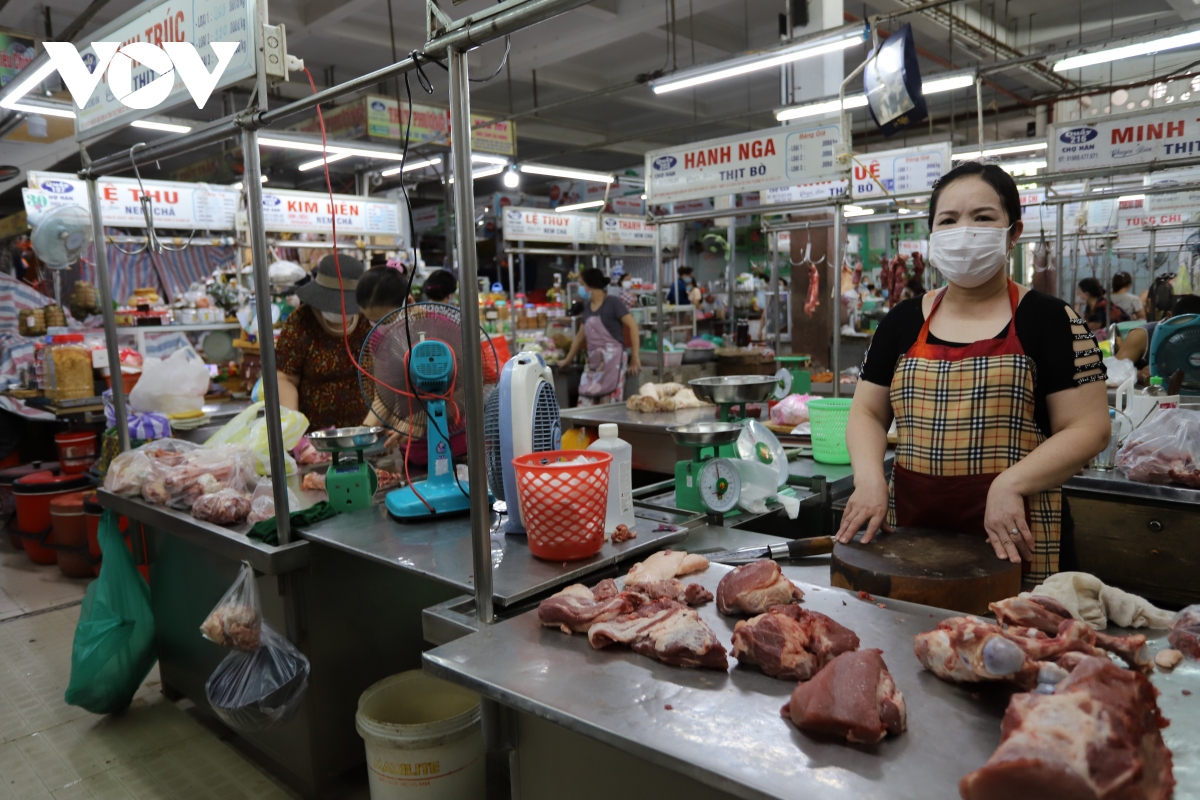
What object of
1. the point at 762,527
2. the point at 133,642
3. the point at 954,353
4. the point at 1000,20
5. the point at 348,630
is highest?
the point at 1000,20

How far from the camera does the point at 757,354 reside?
866 centimetres

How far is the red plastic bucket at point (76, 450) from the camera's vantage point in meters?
5.98

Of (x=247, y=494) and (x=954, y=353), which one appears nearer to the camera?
Answer: (x=954, y=353)

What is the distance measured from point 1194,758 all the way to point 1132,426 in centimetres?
268

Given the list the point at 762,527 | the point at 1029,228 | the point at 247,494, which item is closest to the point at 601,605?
the point at 762,527

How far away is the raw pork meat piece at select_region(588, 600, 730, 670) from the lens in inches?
56.2

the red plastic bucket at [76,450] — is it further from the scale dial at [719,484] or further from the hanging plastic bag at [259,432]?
the scale dial at [719,484]

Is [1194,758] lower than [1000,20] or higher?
lower

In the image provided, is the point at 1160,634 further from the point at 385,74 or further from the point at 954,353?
the point at 385,74

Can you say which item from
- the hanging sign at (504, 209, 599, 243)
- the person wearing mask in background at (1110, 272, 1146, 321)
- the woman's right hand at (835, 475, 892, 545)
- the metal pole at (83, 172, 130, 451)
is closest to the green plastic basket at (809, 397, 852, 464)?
the woman's right hand at (835, 475, 892, 545)

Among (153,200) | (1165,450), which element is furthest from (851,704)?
(153,200)

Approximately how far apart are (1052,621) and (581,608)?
89cm

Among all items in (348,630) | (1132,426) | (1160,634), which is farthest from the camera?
(1132,426)

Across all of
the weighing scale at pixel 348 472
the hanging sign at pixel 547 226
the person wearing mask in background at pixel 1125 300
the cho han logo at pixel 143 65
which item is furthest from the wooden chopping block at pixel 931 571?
the person wearing mask in background at pixel 1125 300
